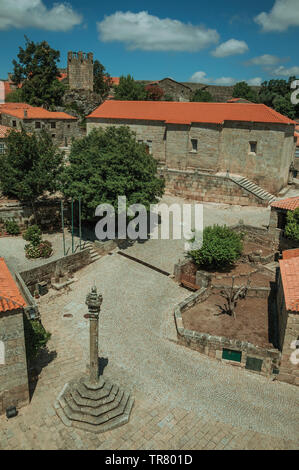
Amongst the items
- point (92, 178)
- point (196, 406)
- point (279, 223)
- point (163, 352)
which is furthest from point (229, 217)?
point (196, 406)

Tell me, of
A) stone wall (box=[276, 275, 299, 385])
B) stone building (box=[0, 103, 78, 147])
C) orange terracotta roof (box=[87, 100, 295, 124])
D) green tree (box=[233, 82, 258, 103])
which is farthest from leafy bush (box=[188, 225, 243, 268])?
green tree (box=[233, 82, 258, 103])

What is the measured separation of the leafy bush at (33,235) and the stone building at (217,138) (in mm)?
14756

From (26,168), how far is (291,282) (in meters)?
18.6

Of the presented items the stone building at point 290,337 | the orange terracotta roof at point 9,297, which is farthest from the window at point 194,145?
the orange terracotta roof at point 9,297

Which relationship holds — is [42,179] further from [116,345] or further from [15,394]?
[15,394]

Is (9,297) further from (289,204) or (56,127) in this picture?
(56,127)

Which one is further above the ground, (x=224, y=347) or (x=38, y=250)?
(x=38, y=250)

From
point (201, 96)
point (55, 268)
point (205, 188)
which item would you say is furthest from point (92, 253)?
point (201, 96)

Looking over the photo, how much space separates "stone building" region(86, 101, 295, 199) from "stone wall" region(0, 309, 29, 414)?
2399cm

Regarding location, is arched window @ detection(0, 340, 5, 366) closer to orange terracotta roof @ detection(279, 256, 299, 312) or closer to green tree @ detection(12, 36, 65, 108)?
orange terracotta roof @ detection(279, 256, 299, 312)

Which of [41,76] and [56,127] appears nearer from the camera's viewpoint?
[56,127]

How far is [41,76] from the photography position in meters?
48.9

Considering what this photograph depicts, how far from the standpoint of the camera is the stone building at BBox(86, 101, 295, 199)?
3031cm

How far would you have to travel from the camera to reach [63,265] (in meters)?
21.0
